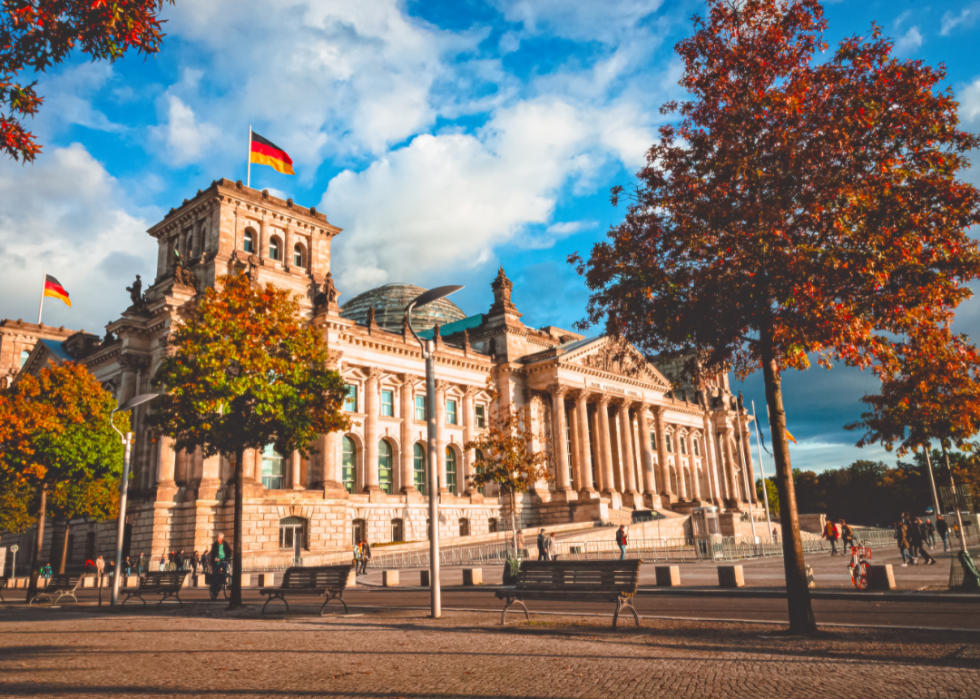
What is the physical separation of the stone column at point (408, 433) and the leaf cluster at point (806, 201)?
41.7 m

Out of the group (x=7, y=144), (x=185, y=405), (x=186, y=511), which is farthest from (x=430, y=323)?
(x=7, y=144)

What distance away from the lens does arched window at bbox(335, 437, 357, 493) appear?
5006 cm

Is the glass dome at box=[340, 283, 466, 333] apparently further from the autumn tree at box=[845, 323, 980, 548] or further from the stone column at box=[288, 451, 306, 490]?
the autumn tree at box=[845, 323, 980, 548]

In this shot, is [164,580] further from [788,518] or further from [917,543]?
[917,543]

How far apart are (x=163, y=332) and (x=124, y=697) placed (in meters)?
41.4

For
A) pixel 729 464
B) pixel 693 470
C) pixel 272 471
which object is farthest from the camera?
pixel 729 464

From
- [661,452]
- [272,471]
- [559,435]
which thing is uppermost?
[559,435]

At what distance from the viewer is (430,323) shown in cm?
7706

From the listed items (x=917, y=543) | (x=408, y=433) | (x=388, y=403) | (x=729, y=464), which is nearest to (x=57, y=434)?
(x=388, y=403)

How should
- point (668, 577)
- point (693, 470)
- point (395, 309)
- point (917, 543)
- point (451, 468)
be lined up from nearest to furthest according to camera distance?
point (668, 577)
point (917, 543)
point (451, 468)
point (395, 309)
point (693, 470)

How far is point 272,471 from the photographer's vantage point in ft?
150

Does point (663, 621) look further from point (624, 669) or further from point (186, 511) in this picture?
point (186, 511)

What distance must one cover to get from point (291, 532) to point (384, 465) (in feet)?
36.4

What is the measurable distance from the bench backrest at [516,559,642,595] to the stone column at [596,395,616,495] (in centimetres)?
5067
